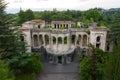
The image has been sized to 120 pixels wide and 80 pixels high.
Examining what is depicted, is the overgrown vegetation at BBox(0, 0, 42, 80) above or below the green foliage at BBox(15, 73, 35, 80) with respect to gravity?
above

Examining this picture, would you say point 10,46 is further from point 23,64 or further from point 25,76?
point 25,76

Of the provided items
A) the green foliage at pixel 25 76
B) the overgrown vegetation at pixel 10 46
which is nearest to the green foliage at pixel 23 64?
the overgrown vegetation at pixel 10 46

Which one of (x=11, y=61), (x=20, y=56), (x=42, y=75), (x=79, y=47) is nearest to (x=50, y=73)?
(x=42, y=75)

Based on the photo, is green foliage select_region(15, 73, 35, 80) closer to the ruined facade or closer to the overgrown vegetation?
the overgrown vegetation

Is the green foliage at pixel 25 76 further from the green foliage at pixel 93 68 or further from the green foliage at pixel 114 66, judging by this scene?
the green foliage at pixel 114 66

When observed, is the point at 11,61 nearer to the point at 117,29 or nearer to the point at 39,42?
the point at 39,42

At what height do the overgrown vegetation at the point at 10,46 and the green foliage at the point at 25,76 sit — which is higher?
the overgrown vegetation at the point at 10,46

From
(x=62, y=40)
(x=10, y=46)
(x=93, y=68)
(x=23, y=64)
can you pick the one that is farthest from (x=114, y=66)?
(x=62, y=40)

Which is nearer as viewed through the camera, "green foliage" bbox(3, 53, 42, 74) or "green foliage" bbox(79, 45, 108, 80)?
"green foliage" bbox(79, 45, 108, 80)

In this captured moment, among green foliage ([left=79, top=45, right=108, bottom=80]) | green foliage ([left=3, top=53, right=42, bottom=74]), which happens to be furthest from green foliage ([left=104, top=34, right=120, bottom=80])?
green foliage ([left=3, top=53, right=42, bottom=74])

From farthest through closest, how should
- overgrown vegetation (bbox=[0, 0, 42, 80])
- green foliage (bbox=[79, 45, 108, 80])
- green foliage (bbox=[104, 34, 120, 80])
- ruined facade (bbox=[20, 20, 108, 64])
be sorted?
ruined facade (bbox=[20, 20, 108, 64]) < overgrown vegetation (bbox=[0, 0, 42, 80]) < green foliage (bbox=[79, 45, 108, 80]) < green foliage (bbox=[104, 34, 120, 80])

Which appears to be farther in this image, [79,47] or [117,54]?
[79,47]
